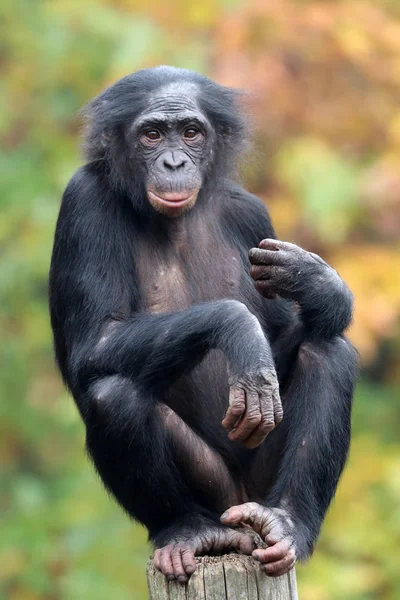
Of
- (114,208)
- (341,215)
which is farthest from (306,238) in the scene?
(114,208)

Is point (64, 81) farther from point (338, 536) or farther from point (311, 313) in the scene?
point (311, 313)

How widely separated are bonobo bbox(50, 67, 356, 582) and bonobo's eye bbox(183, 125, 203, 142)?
0.03 feet

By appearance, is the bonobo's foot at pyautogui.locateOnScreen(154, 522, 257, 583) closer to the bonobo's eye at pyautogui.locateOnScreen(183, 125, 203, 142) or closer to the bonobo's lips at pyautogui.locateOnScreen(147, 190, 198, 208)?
the bonobo's lips at pyautogui.locateOnScreen(147, 190, 198, 208)

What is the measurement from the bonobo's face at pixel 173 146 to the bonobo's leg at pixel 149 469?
83 centimetres

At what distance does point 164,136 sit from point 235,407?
1386 mm

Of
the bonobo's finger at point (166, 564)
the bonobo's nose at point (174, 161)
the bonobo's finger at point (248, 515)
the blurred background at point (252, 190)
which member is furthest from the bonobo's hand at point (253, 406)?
the blurred background at point (252, 190)

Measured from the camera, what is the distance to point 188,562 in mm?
4270

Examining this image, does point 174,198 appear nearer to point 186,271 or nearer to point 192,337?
point 186,271

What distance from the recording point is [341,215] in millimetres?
8797

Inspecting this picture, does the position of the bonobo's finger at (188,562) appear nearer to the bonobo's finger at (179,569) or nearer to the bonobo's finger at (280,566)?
the bonobo's finger at (179,569)

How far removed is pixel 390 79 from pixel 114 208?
192 inches

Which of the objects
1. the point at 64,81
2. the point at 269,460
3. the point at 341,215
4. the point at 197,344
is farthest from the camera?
the point at 64,81

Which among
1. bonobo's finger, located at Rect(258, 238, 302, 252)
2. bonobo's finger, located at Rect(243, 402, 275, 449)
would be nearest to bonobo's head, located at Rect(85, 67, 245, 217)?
bonobo's finger, located at Rect(258, 238, 302, 252)

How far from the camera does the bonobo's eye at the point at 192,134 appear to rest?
16.6 feet
